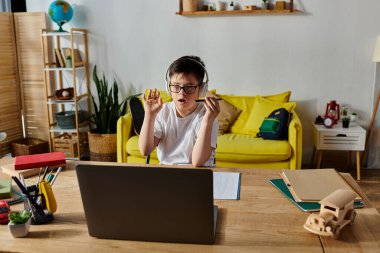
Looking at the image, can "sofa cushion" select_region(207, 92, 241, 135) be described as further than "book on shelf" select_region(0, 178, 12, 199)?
Yes

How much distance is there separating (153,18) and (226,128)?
1.38m

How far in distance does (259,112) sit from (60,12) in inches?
84.6

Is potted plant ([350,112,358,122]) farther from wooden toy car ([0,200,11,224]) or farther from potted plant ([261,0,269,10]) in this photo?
wooden toy car ([0,200,11,224])

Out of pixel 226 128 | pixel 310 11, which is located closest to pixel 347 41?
pixel 310 11

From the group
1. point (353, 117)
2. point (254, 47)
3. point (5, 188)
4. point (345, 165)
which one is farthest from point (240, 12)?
point (5, 188)

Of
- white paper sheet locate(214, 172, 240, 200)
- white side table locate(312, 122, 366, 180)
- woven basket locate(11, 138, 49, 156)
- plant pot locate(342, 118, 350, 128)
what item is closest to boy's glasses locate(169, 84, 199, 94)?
white paper sheet locate(214, 172, 240, 200)

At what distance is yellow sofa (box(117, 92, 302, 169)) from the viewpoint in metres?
3.22

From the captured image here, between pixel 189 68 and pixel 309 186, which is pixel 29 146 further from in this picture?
pixel 309 186

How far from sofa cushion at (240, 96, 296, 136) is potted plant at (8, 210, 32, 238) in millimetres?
2725

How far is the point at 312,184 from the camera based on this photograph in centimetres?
133

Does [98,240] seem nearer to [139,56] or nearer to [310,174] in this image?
[310,174]

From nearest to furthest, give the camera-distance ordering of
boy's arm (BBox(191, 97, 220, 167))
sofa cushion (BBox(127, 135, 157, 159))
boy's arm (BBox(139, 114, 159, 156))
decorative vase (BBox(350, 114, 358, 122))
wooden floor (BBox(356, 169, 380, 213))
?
1. boy's arm (BBox(191, 97, 220, 167))
2. boy's arm (BBox(139, 114, 159, 156))
3. wooden floor (BBox(356, 169, 380, 213))
4. sofa cushion (BBox(127, 135, 157, 159))
5. decorative vase (BBox(350, 114, 358, 122))

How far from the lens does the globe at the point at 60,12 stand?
3873 millimetres

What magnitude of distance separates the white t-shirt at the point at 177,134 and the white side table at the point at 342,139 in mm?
2062
